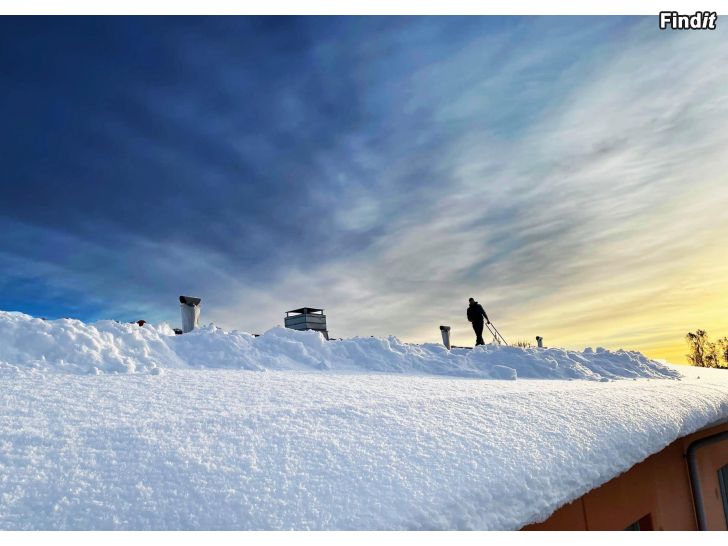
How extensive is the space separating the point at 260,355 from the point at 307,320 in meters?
6.16

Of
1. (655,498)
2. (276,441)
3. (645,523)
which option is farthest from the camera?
(655,498)

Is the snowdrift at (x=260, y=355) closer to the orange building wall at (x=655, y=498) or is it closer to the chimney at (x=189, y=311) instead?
the orange building wall at (x=655, y=498)

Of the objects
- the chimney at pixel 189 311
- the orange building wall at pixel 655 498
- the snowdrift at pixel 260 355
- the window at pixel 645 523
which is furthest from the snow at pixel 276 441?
the chimney at pixel 189 311

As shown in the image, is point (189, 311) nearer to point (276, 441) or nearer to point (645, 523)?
point (276, 441)

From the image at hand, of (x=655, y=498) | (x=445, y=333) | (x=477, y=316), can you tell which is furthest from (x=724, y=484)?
(x=445, y=333)

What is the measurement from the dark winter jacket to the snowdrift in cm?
279

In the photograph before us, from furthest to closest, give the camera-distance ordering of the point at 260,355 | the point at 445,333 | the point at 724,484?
the point at 445,333 < the point at 724,484 < the point at 260,355

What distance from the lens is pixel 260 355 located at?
453 centimetres

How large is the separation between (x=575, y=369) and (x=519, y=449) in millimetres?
4491

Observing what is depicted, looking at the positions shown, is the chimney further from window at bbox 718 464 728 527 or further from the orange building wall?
window at bbox 718 464 728 527

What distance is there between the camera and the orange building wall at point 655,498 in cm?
289

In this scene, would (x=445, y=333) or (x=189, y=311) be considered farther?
(x=445, y=333)

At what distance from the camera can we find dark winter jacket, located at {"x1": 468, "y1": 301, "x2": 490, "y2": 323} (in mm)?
9961

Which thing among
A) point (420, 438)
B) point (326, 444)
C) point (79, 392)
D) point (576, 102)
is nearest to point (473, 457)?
point (420, 438)
